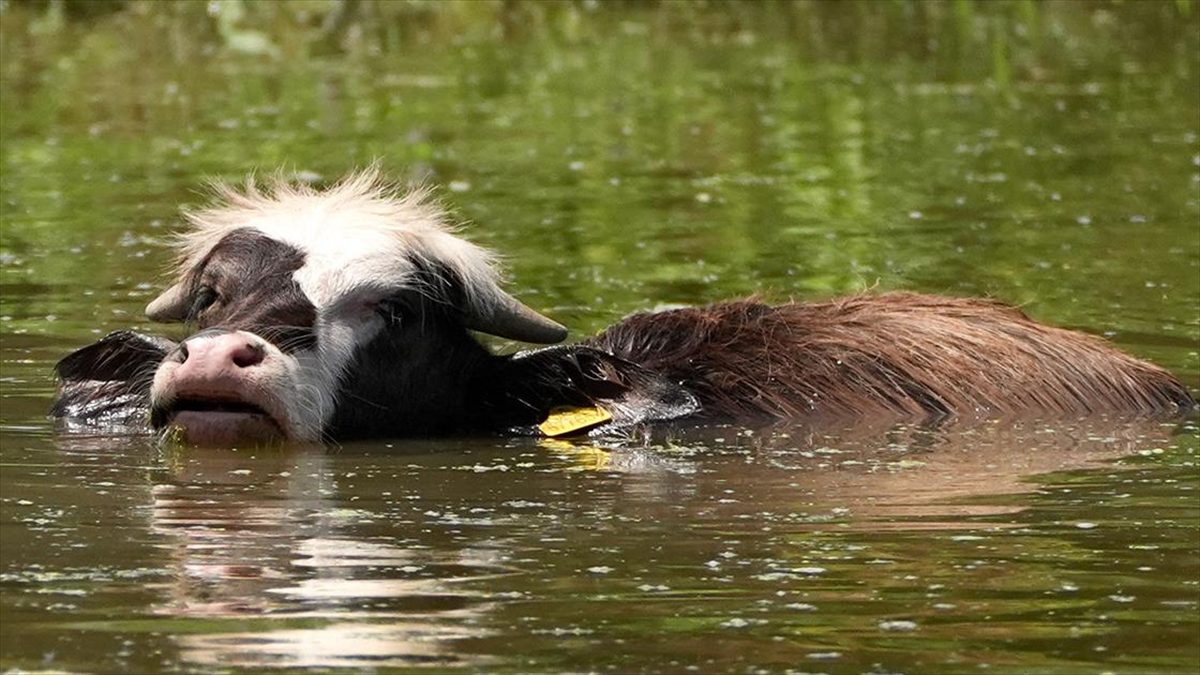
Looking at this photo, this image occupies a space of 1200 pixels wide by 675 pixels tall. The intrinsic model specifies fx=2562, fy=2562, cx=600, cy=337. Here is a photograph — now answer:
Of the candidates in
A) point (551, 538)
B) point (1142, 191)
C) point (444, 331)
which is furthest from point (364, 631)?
point (1142, 191)

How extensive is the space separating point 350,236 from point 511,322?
0.80 meters

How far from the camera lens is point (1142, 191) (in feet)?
59.2

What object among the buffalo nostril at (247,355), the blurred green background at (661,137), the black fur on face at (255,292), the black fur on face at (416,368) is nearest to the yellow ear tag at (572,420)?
the black fur on face at (416,368)

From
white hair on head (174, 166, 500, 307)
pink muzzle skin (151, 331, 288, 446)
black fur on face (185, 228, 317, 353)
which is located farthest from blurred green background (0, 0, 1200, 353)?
pink muzzle skin (151, 331, 288, 446)

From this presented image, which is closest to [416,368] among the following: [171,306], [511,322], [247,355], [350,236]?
[511,322]

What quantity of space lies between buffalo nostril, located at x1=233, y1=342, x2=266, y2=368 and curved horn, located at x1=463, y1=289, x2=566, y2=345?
1.34m

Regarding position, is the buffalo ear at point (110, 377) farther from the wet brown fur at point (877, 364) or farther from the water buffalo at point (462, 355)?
the wet brown fur at point (877, 364)

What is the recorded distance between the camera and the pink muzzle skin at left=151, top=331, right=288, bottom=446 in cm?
880

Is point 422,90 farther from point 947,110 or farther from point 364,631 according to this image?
point 364,631

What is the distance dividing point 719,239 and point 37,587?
32.1 feet

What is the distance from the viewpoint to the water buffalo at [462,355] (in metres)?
9.35

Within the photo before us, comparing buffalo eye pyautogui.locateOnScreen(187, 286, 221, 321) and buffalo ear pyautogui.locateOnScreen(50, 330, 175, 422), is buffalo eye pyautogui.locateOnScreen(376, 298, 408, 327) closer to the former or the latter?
buffalo eye pyautogui.locateOnScreen(187, 286, 221, 321)

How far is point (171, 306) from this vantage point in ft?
33.4

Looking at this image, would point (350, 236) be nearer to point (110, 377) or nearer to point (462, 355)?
point (462, 355)
